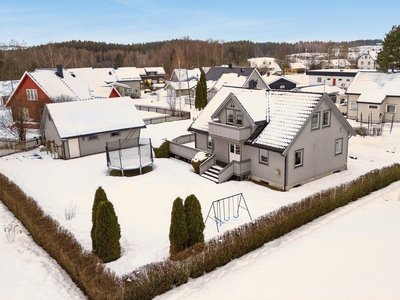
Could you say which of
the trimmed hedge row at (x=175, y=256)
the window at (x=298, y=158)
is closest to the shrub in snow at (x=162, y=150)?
the window at (x=298, y=158)

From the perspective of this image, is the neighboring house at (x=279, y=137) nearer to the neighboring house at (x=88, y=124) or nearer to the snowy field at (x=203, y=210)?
the snowy field at (x=203, y=210)

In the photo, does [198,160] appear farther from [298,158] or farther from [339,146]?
[339,146]

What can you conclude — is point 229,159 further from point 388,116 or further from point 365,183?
point 388,116

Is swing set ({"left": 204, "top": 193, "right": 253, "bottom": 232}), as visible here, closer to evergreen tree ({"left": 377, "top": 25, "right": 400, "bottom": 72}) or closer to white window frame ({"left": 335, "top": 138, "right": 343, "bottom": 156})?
white window frame ({"left": 335, "top": 138, "right": 343, "bottom": 156})

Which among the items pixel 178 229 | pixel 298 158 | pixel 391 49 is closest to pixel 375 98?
pixel 391 49

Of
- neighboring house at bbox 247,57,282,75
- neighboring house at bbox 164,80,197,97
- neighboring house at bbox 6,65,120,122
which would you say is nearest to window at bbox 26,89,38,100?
neighboring house at bbox 6,65,120,122

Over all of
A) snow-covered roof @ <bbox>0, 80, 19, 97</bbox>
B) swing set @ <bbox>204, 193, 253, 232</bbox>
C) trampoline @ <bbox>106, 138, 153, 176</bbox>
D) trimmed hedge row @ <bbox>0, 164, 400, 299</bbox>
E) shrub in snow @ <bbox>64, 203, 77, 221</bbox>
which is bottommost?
swing set @ <bbox>204, 193, 253, 232</bbox>
